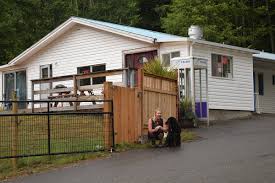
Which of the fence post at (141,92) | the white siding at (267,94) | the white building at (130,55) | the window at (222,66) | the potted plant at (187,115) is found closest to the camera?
the fence post at (141,92)

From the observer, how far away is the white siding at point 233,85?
2312 centimetres

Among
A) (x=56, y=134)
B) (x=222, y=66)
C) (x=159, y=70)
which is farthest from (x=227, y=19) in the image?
(x=56, y=134)

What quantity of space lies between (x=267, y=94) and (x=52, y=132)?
1851cm

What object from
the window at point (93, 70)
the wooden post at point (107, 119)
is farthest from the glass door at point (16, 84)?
the wooden post at point (107, 119)

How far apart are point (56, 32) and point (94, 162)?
14.5 m

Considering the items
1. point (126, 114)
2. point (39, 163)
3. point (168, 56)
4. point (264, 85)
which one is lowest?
point (39, 163)

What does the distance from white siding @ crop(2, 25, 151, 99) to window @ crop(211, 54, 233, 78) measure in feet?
9.55

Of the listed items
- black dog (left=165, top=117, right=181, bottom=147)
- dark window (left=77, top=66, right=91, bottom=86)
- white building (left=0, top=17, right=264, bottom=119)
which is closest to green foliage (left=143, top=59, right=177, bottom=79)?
white building (left=0, top=17, right=264, bottom=119)

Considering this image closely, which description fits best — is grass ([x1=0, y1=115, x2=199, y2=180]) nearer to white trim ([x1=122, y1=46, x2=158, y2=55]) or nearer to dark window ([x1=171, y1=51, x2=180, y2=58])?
dark window ([x1=171, y1=51, x2=180, y2=58])

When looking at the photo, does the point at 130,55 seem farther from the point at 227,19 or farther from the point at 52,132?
the point at 227,19

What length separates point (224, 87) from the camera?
2395cm

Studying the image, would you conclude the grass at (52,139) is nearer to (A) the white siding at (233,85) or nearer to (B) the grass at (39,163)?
(B) the grass at (39,163)

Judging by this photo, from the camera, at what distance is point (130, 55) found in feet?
80.0

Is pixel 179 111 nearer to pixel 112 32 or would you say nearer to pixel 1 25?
pixel 112 32
